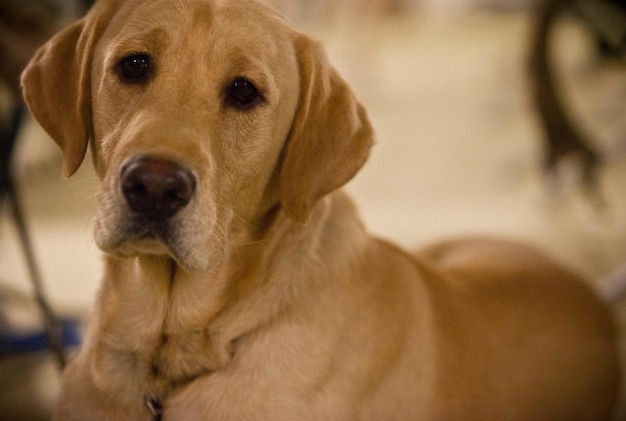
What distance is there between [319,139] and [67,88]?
0.67 m

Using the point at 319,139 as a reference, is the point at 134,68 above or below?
above

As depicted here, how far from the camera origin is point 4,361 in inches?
113

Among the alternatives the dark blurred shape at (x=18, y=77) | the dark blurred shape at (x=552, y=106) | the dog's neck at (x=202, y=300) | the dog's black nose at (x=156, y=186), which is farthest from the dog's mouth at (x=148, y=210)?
the dark blurred shape at (x=552, y=106)

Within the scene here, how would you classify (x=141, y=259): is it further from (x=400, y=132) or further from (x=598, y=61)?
(x=598, y=61)

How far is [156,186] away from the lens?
1.47 metres

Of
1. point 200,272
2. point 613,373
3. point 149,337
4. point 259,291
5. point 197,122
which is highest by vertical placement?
point 197,122

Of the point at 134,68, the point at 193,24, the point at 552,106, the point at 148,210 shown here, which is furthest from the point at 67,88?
the point at 552,106

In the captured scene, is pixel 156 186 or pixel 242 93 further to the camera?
pixel 242 93

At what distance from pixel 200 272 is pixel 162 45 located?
556mm

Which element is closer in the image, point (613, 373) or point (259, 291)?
point (259, 291)

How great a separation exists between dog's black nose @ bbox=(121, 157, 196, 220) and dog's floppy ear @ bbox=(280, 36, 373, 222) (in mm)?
316

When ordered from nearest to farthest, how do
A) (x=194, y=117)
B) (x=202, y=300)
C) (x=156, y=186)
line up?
(x=156, y=186) < (x=194, y=117) < (x=202, y=300)

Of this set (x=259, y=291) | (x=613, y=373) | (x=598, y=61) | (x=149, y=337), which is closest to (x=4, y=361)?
(x=149, y=337)

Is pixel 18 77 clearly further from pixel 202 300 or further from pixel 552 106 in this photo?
pixel 552 106
